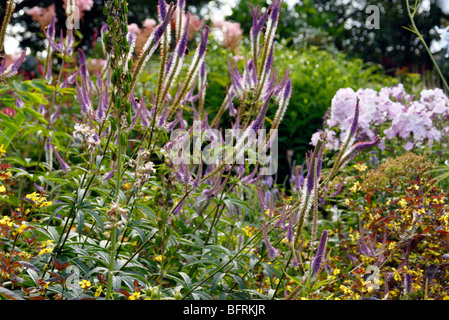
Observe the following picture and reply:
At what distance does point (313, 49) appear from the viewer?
371 inches

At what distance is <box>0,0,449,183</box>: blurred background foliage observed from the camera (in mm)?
6695

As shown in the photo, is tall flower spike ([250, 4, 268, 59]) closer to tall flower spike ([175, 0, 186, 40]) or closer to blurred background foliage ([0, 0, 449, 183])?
tall flower spike ([175, 0, 186, 40])

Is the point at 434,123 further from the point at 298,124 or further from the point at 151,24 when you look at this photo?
the point at 151,24

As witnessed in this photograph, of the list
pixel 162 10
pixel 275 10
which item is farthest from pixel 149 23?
pixel 162 10

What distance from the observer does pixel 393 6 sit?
807 inches

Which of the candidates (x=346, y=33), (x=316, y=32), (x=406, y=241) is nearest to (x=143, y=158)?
(x=406, y=241)

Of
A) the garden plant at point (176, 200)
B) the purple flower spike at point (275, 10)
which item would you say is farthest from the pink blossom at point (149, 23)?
the purple flower spike at point (275, 10)

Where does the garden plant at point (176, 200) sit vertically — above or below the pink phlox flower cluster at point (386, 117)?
below

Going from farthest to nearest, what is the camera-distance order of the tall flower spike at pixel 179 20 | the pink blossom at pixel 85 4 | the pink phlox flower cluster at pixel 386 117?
the pink blossom at pixel 85 4 → the pink phlox flower cluster at pixel 386 117 → the tall flower spike at pixel 179 20

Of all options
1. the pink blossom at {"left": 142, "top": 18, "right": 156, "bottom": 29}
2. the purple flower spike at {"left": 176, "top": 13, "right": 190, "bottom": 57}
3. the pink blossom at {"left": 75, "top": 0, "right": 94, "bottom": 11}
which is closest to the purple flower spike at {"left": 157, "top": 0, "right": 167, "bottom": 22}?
the purple flower spike at {"left": 176, "top": 13, "right": 190, "bottom": 57}

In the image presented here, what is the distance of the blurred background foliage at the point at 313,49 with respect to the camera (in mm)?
6695

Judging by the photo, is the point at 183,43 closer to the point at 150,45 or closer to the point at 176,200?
the point at 150,45

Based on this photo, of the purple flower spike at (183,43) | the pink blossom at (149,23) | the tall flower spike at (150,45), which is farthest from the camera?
the pink blossom at (149,23)

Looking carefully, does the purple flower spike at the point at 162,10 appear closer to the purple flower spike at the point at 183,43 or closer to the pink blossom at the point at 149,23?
the purple flower spike at the point at 183,43
